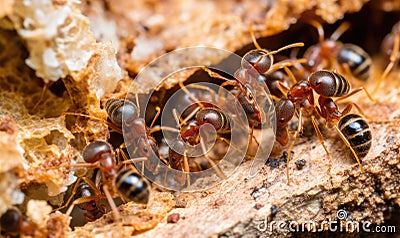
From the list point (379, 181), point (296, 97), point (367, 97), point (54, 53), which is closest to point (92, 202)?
point (54, 53)

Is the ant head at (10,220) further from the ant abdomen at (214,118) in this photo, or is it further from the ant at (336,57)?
the ant at (336,57)

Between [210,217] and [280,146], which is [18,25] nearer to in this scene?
[210,217]

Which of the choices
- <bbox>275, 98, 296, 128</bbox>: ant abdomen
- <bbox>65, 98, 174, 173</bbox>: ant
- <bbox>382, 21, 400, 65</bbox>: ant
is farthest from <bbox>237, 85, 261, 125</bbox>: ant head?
<bbox>382, 21, 400, 65</bbox>: ant

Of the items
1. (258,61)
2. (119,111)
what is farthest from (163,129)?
(258,61)

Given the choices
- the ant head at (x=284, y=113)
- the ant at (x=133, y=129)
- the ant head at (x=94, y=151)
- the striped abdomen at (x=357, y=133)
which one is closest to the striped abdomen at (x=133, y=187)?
the ant head at (x=94, y=151)

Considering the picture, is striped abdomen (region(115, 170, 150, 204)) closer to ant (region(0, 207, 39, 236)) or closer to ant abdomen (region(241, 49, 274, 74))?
ant (region(0, 207, 39, 236))

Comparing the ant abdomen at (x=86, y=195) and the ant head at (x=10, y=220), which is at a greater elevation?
the ant abdomen at (x=86, y=195)
